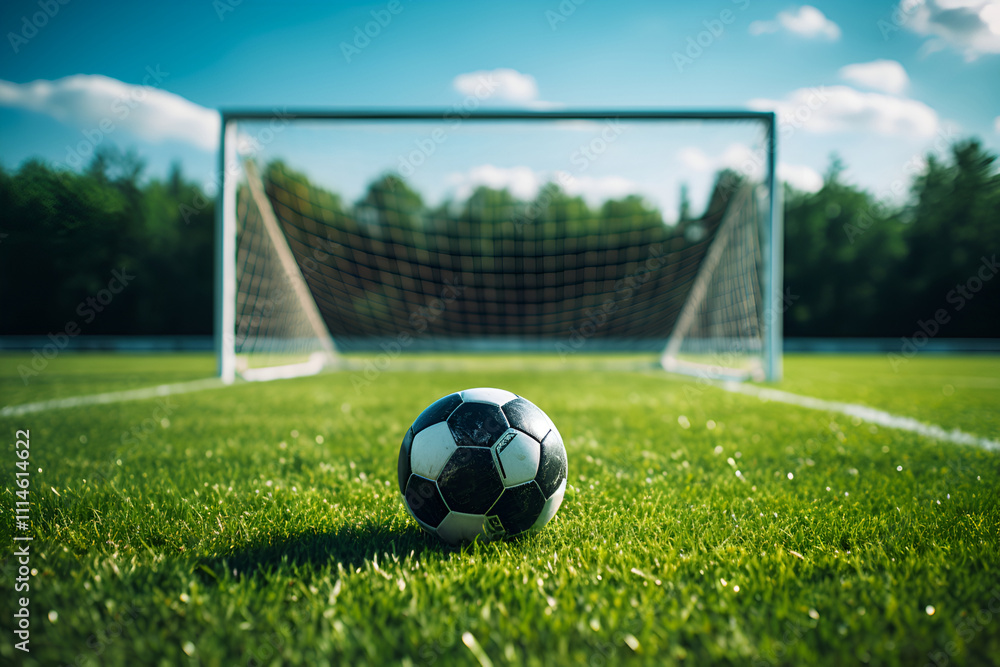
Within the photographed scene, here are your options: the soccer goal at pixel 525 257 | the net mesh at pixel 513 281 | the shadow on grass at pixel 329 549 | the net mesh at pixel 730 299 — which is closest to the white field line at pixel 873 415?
the soccer goal at pixel 525 257

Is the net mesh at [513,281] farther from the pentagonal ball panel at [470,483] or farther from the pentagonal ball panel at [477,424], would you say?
the pentagonal ball panel at [470,483]

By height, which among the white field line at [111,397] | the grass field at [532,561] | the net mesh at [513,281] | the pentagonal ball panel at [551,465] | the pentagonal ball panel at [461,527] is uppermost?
the net mesh at [513,281]

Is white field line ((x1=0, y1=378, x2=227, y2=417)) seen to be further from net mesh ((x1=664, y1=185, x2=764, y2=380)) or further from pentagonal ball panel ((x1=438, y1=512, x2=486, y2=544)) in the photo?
net mesh ((x1=664, y1=185, x2=764, y2=380))

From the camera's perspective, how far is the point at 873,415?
5992 mm

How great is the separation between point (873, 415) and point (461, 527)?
581 cm

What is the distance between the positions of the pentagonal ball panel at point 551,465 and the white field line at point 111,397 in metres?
6.49

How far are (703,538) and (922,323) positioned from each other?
36.1 meters

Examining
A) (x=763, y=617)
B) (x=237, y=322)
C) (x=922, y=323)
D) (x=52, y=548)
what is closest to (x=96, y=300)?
(x=237, y=322)

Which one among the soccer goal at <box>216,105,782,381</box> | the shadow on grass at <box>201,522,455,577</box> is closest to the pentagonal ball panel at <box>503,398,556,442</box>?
the shadow on grass at <box>201,522,455,577</box>

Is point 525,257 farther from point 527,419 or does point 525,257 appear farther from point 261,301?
point 527,419

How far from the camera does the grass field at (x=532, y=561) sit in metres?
1.47

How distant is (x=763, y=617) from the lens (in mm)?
1618

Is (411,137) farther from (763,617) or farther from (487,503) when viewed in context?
(763,617)

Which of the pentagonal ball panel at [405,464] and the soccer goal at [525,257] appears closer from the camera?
the pentagonal ball panel at [405,464]
